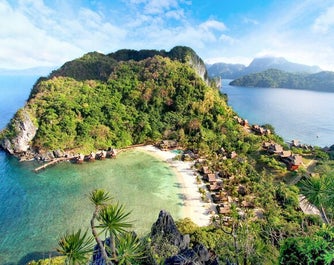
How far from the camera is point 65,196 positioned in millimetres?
20812

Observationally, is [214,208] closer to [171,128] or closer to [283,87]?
[171,128]

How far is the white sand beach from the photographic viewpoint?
17844 millimetres

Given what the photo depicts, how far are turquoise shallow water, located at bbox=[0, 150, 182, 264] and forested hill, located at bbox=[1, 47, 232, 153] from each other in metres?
3.77

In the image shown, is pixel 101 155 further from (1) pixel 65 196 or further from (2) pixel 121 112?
(2) pixel 121 112

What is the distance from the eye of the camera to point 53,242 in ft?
50.5

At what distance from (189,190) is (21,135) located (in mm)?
21841

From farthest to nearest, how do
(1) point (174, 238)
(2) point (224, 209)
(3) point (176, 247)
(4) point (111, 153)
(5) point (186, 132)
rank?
(5) point (186, 132), (4) point (111, 153), (2) point (224, 209), (1) point (174, 238), (3) point (176, 247)

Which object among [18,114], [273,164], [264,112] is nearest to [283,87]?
[264,112]

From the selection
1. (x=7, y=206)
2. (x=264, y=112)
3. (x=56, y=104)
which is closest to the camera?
(x=7, y=206)

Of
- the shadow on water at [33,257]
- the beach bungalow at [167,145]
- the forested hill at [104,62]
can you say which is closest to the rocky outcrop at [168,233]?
the shadow on water at [33,257]

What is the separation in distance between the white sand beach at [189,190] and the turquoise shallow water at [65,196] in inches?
29.8

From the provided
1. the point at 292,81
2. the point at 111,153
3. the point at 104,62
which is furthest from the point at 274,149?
the point at 292,81

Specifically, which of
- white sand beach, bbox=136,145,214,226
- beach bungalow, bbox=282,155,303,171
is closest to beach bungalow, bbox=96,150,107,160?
white sand beach, bbox=136,145,214,226

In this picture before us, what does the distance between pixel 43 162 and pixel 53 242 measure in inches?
559
